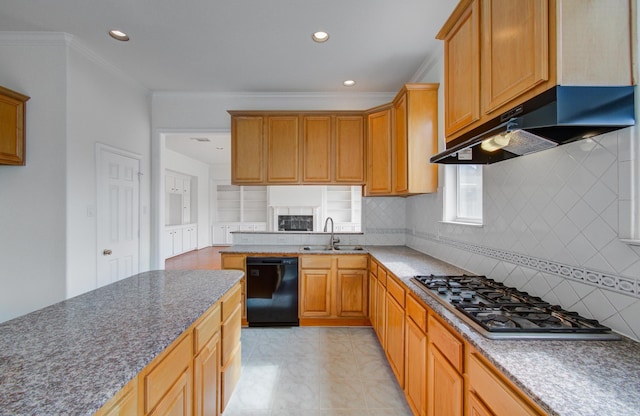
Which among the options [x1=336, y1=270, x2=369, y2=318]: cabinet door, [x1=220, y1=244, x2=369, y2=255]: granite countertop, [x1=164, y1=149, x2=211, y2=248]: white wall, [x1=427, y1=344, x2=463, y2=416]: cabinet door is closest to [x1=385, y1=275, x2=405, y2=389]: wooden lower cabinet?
[x1=427, y1=344, x2=463, y2=416]: cabinet door

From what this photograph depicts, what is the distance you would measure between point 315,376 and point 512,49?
97.6 inches

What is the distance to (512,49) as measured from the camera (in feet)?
3.89

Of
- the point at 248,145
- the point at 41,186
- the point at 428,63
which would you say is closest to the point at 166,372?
the point at 41,186

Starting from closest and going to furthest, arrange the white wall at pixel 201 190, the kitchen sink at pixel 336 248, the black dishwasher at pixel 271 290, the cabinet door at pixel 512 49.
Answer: the cabinet door at pixel 512 49
the black dishwasher at pixel 271 290
the kitchen sink at pixel 336 248
the white wall at pixel 201 190

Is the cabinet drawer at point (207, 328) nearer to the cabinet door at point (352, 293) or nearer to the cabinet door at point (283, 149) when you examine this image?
the cabinet door at point (352, 293)

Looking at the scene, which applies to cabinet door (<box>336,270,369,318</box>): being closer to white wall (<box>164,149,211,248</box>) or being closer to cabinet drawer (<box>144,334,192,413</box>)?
cabinet drawer (<box>144,334,192,413</box>)

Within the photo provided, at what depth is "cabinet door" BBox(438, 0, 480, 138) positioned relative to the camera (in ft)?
4.76

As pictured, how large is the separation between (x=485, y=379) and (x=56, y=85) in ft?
12.2

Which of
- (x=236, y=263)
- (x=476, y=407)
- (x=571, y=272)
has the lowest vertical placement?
(x=476, y=407)

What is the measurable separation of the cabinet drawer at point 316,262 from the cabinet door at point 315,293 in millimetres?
46

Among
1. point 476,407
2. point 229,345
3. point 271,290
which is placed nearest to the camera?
point 476,407

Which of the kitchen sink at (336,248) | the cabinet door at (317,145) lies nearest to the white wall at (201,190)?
the cabinet door at (317,145)

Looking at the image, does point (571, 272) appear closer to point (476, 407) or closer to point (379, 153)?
point (476, 407)

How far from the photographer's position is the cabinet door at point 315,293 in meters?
3.23
